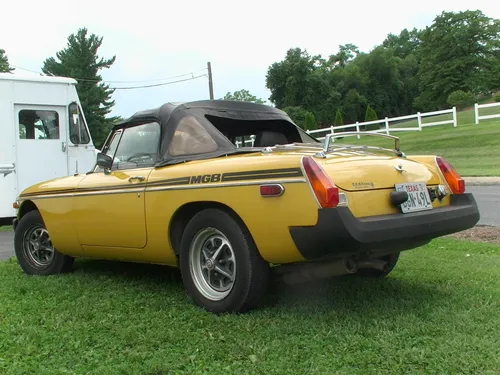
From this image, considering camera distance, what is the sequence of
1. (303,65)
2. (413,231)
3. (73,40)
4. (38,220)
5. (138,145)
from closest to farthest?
(413,231), (138,145), (38,220), (73,40), (303,65)

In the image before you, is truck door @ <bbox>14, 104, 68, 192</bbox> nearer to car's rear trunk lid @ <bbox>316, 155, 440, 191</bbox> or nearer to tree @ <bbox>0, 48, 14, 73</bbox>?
car's rear trunk lid @ <bbox>316, 155, 440, 191</bbox>

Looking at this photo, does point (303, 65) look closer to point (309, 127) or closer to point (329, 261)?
point (309, 127)

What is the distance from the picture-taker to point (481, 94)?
224ft

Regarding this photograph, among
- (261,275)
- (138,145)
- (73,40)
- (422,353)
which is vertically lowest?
(422,353)

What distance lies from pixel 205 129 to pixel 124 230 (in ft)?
3.68

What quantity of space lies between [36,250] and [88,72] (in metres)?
44.8

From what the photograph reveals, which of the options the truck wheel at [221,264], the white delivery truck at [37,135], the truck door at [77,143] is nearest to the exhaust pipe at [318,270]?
the truck wheel at [221,264]

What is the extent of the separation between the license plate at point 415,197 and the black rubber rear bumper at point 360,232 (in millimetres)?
53

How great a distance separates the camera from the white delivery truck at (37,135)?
31.4 feet

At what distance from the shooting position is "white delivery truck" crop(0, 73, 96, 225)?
31.4ft

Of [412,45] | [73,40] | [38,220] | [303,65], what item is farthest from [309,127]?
[412,45]

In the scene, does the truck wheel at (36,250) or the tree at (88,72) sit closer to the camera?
the truck wheel at (36,250)

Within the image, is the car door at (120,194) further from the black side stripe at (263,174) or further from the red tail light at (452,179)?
the red tail light at (452,179)

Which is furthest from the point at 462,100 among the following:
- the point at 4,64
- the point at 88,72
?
the point at 4,64
